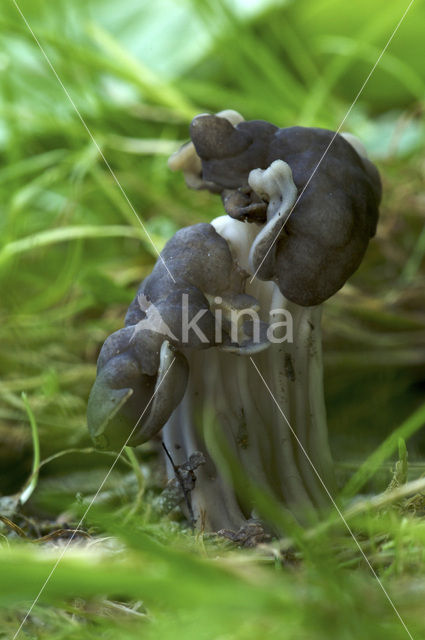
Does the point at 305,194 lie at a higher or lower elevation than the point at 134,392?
higher

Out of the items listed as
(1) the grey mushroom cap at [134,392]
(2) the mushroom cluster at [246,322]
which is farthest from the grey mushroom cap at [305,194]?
(1) the grey mushroom cap at [134,392]

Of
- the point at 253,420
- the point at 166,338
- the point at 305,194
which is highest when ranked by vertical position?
the point at 305,194

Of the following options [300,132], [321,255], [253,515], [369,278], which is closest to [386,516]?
[253,515]

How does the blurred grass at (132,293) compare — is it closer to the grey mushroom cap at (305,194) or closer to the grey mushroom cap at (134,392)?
the grey mushroom cap at (134,392)

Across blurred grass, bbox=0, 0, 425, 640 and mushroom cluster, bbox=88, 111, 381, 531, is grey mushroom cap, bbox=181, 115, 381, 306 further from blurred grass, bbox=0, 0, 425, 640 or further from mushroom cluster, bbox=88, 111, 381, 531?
blurred grass, bbox=0, 0, 425, 640

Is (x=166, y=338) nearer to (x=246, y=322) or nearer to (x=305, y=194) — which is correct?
(x=246, y=322)

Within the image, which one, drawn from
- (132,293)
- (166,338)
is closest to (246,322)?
(166,338)
